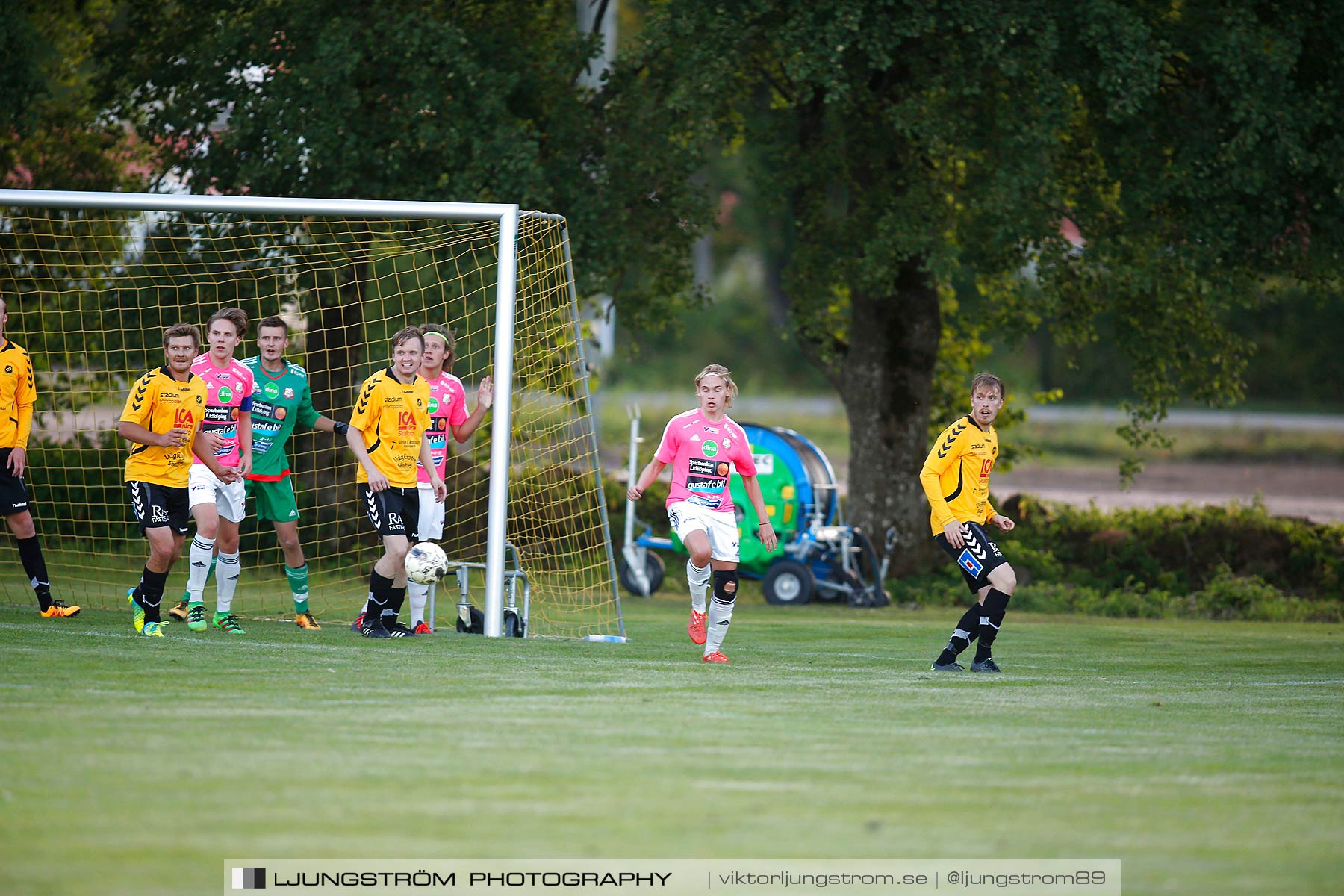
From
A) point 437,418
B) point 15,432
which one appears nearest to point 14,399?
point 15,432

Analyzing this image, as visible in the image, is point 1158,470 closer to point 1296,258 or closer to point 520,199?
point 1296,258

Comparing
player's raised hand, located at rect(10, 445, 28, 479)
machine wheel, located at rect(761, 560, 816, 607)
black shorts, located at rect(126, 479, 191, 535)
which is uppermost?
player's raised hand, located at rect(10, 445, 28, 479)

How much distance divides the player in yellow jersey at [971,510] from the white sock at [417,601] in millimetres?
3451

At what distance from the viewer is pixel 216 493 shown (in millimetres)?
9383

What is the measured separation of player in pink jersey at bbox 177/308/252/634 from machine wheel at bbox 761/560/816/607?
20.7 feet

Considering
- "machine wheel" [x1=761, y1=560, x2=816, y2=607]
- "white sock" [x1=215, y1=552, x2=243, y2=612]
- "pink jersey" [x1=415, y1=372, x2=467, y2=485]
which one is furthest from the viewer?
"machine wheel" [x1=761, y1=560, x2=816, y2=607]


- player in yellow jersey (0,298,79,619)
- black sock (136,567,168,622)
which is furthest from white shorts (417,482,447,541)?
Answer: player in yellow jersey (0,298,79,619)

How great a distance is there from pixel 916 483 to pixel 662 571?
120 inches

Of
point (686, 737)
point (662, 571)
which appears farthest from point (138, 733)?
point (662, 571)

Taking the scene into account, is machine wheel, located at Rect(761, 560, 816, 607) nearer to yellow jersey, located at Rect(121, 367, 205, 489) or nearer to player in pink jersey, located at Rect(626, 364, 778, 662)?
player in pink jersey, located at Rect(626, 364, 778, 662)

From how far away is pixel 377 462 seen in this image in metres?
9.26

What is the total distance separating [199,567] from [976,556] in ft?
16.1

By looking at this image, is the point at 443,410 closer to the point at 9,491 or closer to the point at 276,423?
the point at 276,423

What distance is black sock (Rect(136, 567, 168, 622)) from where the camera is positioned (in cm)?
896
